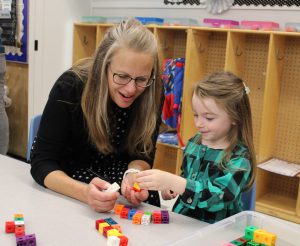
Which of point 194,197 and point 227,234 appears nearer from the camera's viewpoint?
point 227,234

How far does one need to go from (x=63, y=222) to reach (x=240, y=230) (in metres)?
0.54

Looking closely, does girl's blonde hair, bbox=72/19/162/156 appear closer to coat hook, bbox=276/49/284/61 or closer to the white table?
the white table

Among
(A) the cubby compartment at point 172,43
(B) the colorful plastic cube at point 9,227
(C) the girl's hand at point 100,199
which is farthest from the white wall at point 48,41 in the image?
(B) the colorful plastic cube at point 9,227

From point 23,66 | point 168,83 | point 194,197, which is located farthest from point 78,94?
point 23,66

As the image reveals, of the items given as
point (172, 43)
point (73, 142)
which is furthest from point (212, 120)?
point (172, 43)

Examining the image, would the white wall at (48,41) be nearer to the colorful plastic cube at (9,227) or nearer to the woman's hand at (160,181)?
the woman's hand at (160,181)

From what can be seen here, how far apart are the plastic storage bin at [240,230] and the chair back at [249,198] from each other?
11.1 inches

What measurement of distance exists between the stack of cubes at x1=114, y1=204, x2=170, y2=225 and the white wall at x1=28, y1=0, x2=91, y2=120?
11.0 ft

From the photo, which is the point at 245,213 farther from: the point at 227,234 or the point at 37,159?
the point at 37,159

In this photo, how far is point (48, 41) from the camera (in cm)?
437

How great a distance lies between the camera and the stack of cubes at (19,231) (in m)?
1.04

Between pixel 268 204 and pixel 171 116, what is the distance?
1.12 m

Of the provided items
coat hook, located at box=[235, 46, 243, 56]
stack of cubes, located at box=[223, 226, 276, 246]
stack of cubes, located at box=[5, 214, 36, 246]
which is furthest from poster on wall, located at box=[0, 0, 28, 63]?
stack of cubes, located at box=[223, 226, 276, 246]

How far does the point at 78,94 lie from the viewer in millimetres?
1622
